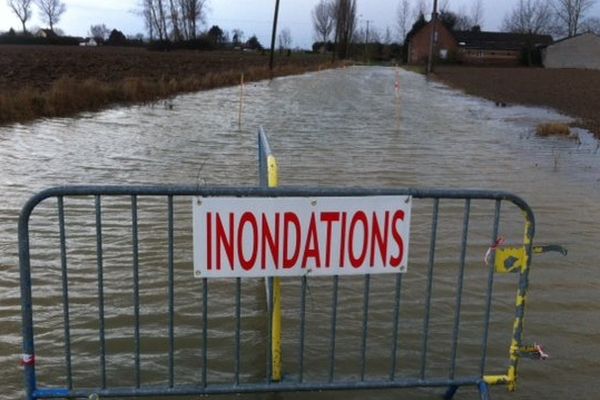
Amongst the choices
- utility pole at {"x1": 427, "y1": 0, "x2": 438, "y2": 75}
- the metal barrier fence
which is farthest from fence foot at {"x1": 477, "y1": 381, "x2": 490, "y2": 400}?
utility pole at {"x1": 427, "y1": 0, "x2": 438, "y2": 75}

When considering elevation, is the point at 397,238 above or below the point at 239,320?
above

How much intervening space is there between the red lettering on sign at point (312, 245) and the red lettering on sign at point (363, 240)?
7.2 inches

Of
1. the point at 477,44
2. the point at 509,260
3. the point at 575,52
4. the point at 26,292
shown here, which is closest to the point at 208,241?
the point at 26,292

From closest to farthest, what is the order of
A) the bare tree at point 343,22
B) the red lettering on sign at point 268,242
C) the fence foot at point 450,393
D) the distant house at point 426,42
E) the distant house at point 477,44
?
the red lettering on sign at point 268,242 → the fence foot at point 450,393 → the bare tree at point 343,22 → the distant house at point 477,44 → the distant house at point 426,42

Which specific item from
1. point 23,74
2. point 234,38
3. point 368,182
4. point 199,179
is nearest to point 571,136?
point 368,182

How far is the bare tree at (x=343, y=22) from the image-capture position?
4235 inches

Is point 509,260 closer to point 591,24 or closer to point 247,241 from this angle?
point 247,241

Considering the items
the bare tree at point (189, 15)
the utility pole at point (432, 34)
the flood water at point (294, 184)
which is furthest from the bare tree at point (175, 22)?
the flood water at point (294, 184)

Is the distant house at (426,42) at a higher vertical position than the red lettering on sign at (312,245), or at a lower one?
higher

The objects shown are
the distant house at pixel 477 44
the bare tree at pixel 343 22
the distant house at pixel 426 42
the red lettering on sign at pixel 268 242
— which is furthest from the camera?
the distant house at pixel 426 42

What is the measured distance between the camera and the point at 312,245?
3502 mm

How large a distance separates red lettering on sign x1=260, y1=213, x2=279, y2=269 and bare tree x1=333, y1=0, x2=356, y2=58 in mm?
106173

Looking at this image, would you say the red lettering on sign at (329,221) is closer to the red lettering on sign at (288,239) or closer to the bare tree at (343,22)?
the red lettering on sign at (288,239)

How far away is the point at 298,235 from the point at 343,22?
11009cm
